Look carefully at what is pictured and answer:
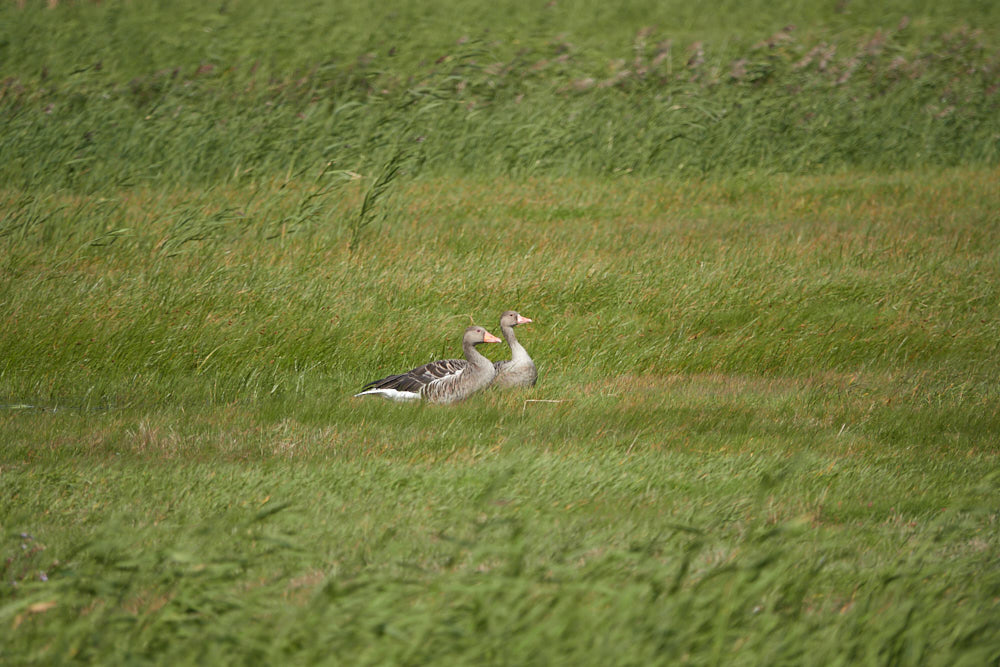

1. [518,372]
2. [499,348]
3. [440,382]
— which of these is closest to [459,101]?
[499,348]

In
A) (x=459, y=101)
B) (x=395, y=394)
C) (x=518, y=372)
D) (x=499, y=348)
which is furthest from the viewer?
Result: (x=459, y=101)

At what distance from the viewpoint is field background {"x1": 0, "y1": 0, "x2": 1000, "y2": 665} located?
4.48 m

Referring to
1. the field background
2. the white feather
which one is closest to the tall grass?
the field background

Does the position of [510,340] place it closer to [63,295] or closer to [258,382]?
[258,382]

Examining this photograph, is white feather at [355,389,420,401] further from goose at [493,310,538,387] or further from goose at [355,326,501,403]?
goose at [493,310,538,387]

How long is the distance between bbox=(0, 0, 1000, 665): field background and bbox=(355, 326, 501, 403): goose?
0.21 meters

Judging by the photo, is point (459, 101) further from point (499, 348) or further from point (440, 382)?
point (440, 382)

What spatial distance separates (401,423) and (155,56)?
14.5 meters

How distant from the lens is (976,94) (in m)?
19.1

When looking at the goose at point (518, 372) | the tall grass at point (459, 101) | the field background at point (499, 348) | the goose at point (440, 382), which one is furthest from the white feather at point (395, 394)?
the tall grass at point (459, 101)

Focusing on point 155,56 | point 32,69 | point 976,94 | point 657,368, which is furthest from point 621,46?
point 657,368

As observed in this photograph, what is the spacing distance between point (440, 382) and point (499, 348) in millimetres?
2838

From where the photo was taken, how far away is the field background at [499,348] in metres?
4.48

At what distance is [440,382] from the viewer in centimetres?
859
